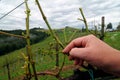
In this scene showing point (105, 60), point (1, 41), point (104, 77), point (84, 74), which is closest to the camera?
point (105, 60)

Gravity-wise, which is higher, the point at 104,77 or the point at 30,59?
the point at 30,59

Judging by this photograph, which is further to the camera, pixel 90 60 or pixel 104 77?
pixel 104 77

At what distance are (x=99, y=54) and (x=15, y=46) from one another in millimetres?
50573

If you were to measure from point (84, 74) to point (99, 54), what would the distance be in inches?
194

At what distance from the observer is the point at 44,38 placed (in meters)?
61.4

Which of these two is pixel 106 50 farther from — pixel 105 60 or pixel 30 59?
pixel 30 59

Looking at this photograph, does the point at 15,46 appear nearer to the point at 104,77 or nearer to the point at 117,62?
the point at 104,77

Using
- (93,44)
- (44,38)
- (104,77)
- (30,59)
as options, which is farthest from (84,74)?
(44,38)

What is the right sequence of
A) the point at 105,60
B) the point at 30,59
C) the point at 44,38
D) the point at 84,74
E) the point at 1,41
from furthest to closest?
1. the point at 44,38
2. the point at 1,41
3. the point at 84,74
4. the point at 30,59
5. the point at 105,60

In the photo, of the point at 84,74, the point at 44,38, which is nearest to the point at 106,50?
the point at 84,74

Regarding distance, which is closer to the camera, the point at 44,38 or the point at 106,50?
the point at 106,50

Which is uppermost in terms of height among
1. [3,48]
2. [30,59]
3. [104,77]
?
[30,59]

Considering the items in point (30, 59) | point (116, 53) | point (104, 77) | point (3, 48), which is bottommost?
point (3, 48)

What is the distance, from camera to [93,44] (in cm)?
120
